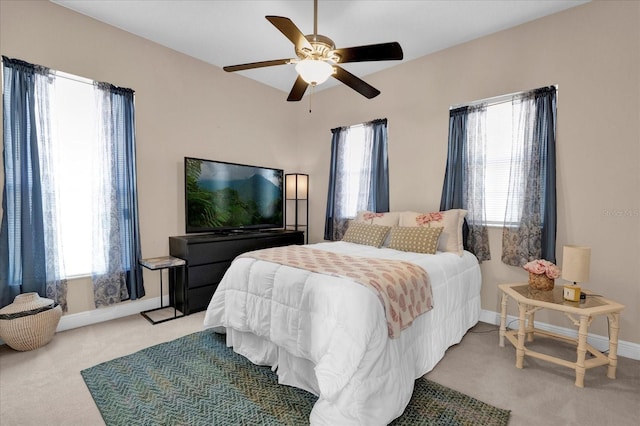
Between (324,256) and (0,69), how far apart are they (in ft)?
10.4

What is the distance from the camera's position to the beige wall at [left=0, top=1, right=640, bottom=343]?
249cm

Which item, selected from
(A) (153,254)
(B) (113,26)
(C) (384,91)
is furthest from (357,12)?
(A) (153,254)

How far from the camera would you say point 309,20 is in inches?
113

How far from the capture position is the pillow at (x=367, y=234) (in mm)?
3275

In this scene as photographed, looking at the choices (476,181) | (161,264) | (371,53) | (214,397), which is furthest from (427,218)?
(161,264)

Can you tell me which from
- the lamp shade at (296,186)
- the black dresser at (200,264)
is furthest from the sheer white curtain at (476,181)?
the black dresser at (200,264)

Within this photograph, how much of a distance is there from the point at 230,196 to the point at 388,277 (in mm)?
2745

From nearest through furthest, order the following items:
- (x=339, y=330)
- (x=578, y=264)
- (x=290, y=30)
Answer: (x=339, y=330), (x=290, y=30), (x=578, y=264)

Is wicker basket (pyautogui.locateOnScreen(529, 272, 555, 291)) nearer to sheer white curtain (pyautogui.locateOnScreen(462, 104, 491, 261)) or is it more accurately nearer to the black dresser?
sheer white curtain (pyautogui.locateOnScreen(462, 104, 491, 261))

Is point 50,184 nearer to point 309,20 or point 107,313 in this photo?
point 107,313

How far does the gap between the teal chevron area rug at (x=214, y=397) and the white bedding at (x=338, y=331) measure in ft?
0.37

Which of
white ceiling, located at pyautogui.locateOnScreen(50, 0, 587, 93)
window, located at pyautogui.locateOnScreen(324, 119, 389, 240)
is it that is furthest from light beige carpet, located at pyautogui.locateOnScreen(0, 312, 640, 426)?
white ceiling, located at pyautogui.locateOnScreen(50, 0, 587, 93)

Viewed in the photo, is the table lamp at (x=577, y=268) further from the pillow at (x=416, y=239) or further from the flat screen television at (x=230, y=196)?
the flat screen television at (x=230, y=196)

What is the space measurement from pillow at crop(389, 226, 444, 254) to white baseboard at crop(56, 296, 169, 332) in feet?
9.07
